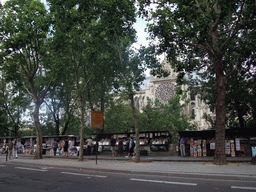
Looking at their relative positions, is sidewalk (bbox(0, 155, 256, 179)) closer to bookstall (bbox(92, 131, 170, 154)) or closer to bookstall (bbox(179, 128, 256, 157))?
bookstall (bbox(179, 128, 256, 157))

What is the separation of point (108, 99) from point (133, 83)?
16.9 metres

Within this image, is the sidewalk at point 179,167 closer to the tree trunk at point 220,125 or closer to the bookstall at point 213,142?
the tree trunk at point 220,125

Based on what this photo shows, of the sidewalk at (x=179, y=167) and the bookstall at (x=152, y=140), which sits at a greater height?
the bookstall at (x=152, y=140)

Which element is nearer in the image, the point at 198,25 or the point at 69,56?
the point at 198,25

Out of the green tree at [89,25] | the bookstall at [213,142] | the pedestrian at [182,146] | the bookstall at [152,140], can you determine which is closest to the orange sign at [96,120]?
the green tree at [89,25]

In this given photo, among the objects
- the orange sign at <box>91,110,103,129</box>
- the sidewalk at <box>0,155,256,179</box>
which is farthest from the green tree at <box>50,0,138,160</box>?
the sidewalk at <box>0,155,256,179</box>

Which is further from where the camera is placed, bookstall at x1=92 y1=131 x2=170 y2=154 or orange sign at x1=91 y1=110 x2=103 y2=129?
bookstall at x1=92 y1=131 x2=170 y2=154

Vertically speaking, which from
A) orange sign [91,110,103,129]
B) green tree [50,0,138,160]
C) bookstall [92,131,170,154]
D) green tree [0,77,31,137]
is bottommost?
bookstall [92,131,170,154]

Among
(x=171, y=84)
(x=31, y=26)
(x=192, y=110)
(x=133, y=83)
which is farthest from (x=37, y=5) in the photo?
(x=192, y=110)

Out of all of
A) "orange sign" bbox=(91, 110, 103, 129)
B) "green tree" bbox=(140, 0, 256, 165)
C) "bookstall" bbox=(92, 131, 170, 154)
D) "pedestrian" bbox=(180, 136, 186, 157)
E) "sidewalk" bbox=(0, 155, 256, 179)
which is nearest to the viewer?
"sidewalk" bbox=(0, 155, 256, 179)

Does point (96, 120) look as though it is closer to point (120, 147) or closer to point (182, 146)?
point (120, 147)

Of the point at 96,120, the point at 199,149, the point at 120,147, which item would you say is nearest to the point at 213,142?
the point at 199,149

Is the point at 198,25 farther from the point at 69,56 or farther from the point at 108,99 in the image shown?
the point at 108,99

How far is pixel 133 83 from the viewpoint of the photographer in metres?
16.1
